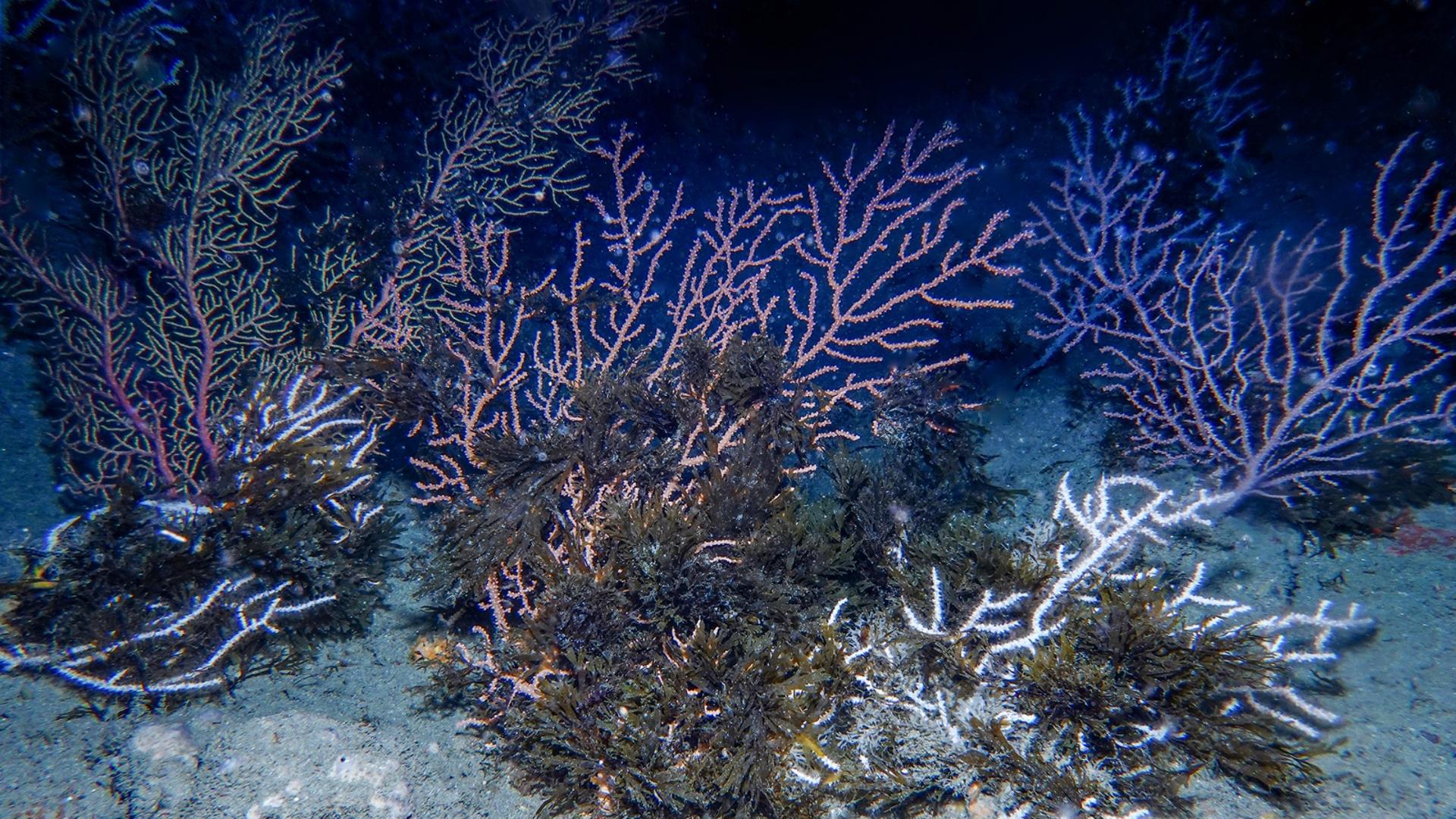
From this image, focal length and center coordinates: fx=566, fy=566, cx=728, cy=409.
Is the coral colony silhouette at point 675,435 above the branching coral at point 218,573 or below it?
above

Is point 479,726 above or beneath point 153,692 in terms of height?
above

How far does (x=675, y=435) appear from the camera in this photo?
3.67 meters

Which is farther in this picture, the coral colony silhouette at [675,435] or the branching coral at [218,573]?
the branching coral at [218,573]

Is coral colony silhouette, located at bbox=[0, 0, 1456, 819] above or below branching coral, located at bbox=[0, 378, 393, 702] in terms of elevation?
above

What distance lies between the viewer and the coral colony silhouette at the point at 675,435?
8.89 feet

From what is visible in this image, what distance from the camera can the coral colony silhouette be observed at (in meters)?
2.71

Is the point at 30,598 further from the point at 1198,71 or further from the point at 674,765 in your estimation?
the point at 1198,71

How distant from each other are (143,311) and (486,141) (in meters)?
3.11

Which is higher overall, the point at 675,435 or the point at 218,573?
the point at 675,435

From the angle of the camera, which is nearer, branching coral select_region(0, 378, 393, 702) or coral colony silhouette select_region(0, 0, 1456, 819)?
coral colony silhouette select_region(0, 0, 1456, 819)

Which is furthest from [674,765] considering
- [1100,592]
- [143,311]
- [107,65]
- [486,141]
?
[107,65]

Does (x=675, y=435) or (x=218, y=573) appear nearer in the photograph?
(x=218, y=573)

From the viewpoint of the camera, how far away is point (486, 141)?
4.88 m

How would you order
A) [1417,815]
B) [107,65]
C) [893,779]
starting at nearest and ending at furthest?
[1417,815] → [893,779] → [107,65]
